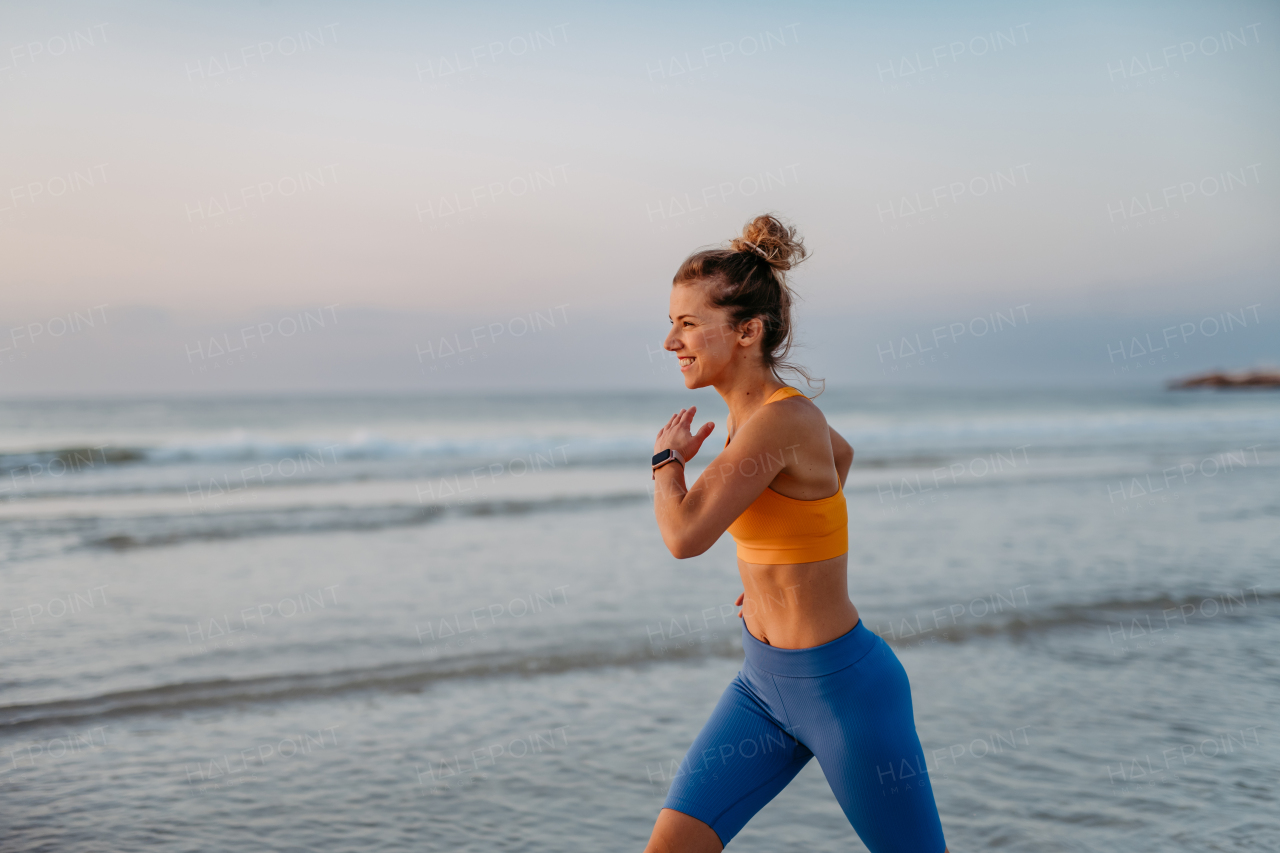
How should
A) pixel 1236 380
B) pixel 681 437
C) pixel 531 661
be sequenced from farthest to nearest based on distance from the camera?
pixel 1236 380
pixel 531 661
pixel 681 437

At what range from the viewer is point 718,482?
199 cm

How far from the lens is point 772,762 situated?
2305 mm

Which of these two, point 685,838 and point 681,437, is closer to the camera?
point 681,437

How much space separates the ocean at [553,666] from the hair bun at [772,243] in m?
2.46

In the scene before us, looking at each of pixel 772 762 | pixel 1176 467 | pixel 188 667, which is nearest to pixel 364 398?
pixel 1176 467

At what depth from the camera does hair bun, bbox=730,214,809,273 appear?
222cm

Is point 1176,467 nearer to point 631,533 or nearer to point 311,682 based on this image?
point 631,533

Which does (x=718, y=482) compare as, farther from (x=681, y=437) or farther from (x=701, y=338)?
(x=701, y=338)

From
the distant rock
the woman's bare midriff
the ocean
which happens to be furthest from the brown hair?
the distant rock

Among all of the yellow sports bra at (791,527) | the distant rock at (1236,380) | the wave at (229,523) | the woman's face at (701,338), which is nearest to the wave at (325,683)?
the yellow sports bra at (791,527)

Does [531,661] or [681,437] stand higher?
[681,437]

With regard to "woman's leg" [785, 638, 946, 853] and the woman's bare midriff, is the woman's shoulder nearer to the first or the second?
the woman's bare midriff

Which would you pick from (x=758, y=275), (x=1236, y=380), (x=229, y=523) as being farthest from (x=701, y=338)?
(x=1236, y=380)

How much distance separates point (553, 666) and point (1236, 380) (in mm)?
79631
